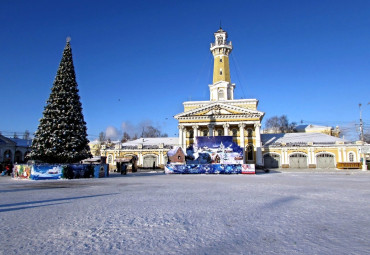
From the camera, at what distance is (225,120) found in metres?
49.7

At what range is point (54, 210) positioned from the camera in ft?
29.7

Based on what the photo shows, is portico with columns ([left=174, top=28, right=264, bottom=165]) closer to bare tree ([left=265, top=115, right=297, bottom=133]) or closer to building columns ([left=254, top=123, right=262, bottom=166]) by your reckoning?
building columns ([left=254, top=123, right=262, bottom=166])

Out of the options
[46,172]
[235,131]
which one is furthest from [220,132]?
[46,172]

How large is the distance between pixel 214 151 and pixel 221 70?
2139 centimetres

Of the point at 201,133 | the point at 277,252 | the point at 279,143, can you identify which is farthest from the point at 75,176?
the point at 279,143

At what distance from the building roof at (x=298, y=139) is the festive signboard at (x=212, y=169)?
1753cm

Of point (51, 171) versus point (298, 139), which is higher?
point (298, 139)

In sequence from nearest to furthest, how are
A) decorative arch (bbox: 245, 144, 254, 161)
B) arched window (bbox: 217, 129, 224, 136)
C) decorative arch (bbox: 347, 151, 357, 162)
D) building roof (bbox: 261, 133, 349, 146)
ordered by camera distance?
decorative arch (bbox: 347, 151, 357, 162)
building roof (bbox: 261, 133, 349, 146)
decorative arch (bbox: 245, 144, 254, 161)
arched window (bbox: 217, 129, 224, 136)

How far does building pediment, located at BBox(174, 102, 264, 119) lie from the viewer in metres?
48.8

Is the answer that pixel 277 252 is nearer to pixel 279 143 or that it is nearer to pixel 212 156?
pixel 212 156

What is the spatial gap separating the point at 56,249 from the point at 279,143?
48.5m

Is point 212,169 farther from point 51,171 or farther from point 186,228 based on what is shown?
point 186,228

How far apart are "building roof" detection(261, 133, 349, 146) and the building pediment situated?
6.41 m


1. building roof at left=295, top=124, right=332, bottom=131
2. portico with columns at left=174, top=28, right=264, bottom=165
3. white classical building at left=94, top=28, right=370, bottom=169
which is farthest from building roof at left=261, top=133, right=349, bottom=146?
building roof at left=295, top=124, right=332, bottom=131
